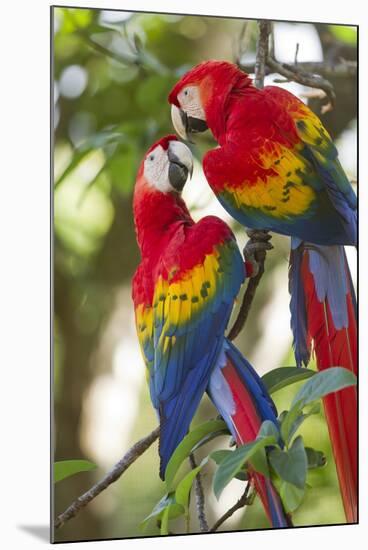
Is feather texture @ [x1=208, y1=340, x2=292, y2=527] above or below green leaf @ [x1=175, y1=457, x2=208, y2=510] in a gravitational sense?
above

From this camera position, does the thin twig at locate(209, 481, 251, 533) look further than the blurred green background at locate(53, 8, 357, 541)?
Yes

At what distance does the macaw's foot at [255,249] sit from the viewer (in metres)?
2.81

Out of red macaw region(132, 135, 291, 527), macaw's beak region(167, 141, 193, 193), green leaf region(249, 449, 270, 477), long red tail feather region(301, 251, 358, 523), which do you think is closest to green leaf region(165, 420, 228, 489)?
red macaw region(132, 135, 291, 527)

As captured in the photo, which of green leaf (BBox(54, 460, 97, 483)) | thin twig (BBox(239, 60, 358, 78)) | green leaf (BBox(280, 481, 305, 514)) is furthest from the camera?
thin twig (BBox(239, 60, 358, 78))

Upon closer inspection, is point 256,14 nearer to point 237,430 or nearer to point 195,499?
point 237,430

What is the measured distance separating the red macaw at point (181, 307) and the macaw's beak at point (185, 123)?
0.04 metres

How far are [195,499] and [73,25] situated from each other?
1.35 m

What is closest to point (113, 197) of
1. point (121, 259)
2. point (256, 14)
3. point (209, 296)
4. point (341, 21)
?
point (121, 259)

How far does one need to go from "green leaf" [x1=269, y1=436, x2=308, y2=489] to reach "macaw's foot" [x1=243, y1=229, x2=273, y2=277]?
51 centimetres

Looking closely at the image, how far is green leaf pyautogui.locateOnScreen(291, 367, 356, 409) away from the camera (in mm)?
2816

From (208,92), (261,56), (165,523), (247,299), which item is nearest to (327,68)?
(261,56)

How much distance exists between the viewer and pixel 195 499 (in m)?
2.77

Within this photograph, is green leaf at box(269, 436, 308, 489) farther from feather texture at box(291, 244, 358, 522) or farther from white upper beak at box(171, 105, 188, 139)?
white upper beak at box(171, 105, 188, 139)

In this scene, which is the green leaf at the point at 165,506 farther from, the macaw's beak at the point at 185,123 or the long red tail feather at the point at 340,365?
the macaw's beak at the point at 185,123
